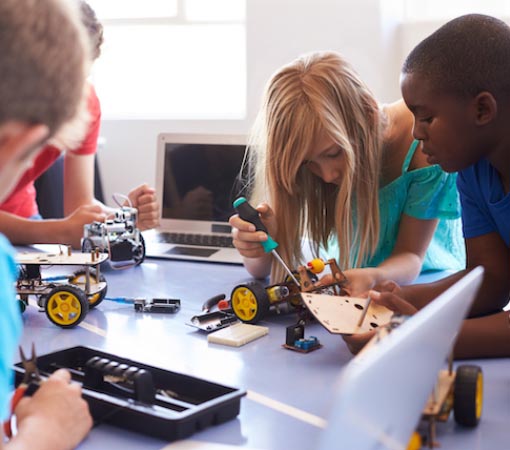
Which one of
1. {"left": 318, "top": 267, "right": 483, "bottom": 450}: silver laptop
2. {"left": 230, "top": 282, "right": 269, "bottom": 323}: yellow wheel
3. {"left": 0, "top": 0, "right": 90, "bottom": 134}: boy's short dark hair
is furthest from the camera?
{"left": 230, "top": 282, "right": 269, "bottom": 323}: yellow wheel

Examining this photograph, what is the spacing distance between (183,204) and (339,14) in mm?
1669

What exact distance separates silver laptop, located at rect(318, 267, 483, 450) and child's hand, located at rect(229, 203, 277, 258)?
29.7 inches

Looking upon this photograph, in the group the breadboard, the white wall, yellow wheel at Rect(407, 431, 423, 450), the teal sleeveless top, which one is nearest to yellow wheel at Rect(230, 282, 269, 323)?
the breadboard

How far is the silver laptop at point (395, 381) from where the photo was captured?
0.46 m

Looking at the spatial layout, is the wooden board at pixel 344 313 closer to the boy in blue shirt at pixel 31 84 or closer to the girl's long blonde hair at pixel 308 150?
the girl's long blonde hair at pixel 308 150

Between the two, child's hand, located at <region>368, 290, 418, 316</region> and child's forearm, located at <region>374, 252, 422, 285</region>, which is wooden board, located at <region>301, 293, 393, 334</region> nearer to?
child's hand, located at <region>368, 290, 418, 316</region>

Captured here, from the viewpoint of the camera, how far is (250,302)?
1280mm

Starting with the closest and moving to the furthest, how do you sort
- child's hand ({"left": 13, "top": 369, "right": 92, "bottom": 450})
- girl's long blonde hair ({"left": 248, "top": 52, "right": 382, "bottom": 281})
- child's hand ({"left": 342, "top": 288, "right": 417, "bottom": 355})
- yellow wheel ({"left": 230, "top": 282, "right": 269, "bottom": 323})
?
child's hand ({"left": 13, "top": 369, "right": 92, "bottom": 450}) < child's hand ({"left": 342, "top": 288, "right": 417, "bottom": 355}) < yellow wheel ({"left": 230, "top": 282, "right": 269, "bottom": 323}) < girl's long blonde hair ({"left": 248, "top": 52, "right": 382, "bottom": 281})

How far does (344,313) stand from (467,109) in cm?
36

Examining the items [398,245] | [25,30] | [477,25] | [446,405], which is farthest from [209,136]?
[25,30]

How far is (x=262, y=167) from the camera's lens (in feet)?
4.99

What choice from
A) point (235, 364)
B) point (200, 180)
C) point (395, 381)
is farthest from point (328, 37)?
point (395, 381)

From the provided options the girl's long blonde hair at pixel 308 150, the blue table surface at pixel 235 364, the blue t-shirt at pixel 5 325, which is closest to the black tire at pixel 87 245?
the blue table surface at pixel 235 364

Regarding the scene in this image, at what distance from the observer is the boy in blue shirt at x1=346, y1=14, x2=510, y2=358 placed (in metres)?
1.10
